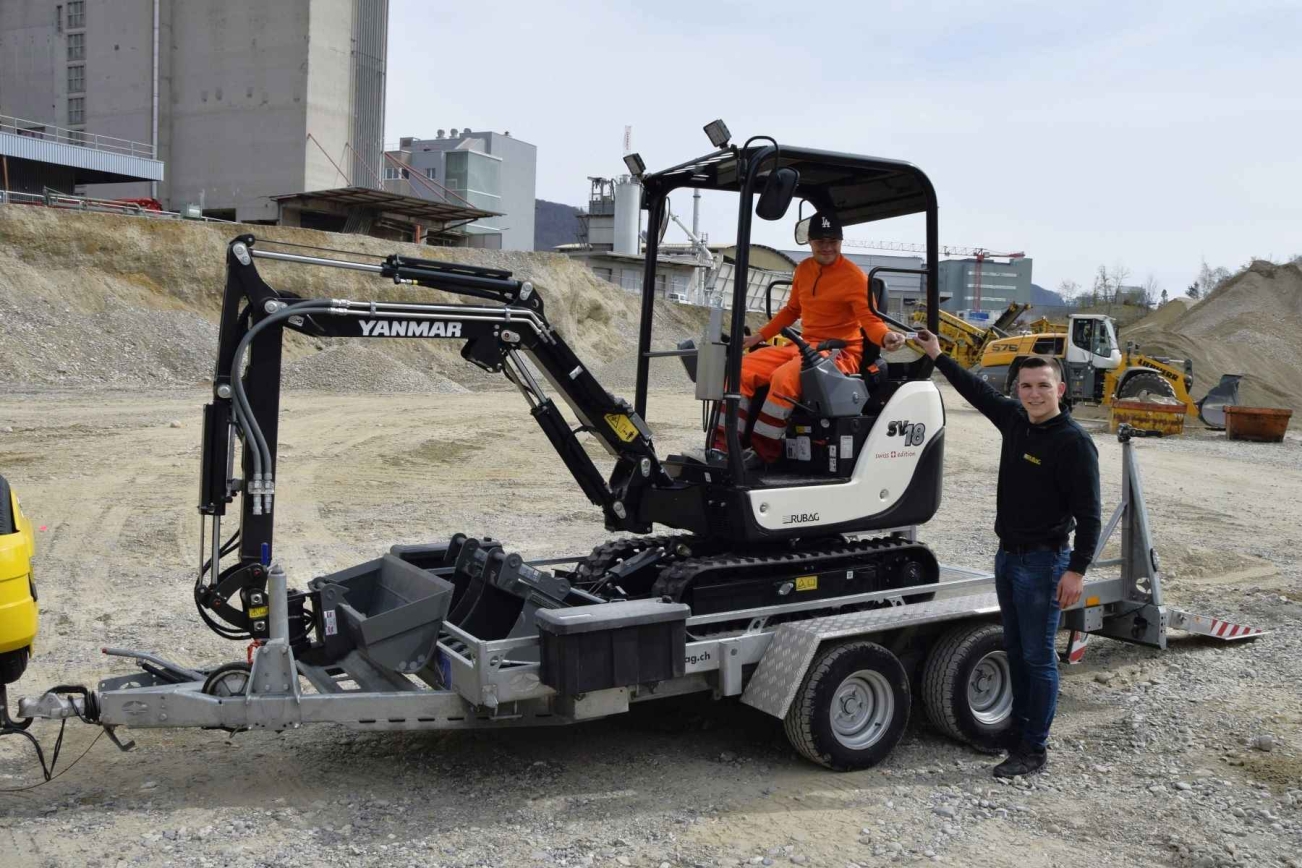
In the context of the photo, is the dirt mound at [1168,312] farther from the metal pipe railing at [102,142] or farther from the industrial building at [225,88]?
the metal pipe railing at [102,142]

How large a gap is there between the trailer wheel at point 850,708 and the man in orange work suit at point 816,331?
46.3 inches

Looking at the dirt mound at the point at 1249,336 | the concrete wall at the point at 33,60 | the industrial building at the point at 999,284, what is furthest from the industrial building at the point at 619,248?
the industrial building at the point at 999,284

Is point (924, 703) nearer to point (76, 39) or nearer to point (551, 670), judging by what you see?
point (551, 670)

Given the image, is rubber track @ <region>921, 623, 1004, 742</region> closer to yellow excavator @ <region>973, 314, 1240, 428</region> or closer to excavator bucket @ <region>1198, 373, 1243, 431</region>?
yellow excavator @ <region>973, 314, 1240, 428</region>

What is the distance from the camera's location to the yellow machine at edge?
13.6 ft

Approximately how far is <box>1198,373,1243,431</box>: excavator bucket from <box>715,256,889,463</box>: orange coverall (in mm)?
21705

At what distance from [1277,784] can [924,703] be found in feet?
5.35

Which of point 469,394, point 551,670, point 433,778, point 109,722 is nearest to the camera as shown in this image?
point 109,722

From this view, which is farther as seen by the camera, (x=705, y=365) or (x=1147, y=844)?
(x=705, y=365)

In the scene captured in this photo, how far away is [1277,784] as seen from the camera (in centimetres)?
520

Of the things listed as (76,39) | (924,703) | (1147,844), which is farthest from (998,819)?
Result: (76,39)

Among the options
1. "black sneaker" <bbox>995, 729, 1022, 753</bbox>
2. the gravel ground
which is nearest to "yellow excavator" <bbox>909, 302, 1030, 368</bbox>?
the gravel ground

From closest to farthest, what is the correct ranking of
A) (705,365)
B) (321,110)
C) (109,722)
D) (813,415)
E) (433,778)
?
(109,722), (433,778), (705,365), (813,415), (321,110)

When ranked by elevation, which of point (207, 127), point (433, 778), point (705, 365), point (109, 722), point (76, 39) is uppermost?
point (76, 39)
